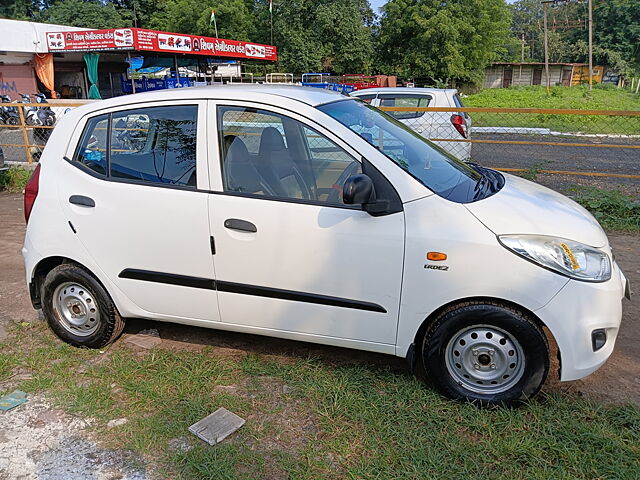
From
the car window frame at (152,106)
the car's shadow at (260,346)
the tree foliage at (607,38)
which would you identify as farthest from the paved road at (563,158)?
the tree foliage at (607,38)

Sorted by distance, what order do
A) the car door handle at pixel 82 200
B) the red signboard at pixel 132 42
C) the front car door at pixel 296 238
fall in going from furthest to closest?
1. the red signboard at pixel 132 42
2. the car door handle at pixel 82 200
3. the front car door at pixel 296 238

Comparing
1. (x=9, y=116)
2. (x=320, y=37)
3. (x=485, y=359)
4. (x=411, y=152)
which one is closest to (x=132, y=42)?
(x=9, y=116)

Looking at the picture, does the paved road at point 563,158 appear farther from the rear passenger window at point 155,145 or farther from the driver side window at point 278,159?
the rear passenger window at point 155,145

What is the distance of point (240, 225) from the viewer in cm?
328

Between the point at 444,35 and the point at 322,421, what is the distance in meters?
41.3

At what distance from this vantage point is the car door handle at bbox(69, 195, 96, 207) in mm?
3637

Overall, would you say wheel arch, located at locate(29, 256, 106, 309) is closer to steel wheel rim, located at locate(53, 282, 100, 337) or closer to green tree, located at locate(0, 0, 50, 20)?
steel wheel rim, located at locate(53, 282, 100, 337)

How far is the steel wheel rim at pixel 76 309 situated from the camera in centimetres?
390

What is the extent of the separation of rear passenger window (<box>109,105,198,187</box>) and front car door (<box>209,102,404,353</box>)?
20cm

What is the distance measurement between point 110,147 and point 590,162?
12.0 metres

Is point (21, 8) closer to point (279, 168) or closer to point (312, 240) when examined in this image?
point (279, 168)

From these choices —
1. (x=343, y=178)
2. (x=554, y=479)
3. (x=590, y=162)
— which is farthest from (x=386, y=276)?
(x=590, y=162)

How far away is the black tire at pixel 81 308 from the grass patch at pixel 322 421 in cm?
16

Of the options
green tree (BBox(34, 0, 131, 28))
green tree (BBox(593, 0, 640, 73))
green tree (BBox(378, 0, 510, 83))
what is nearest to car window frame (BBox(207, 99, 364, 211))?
green tree (BBox(378, 0, 510, 83))
